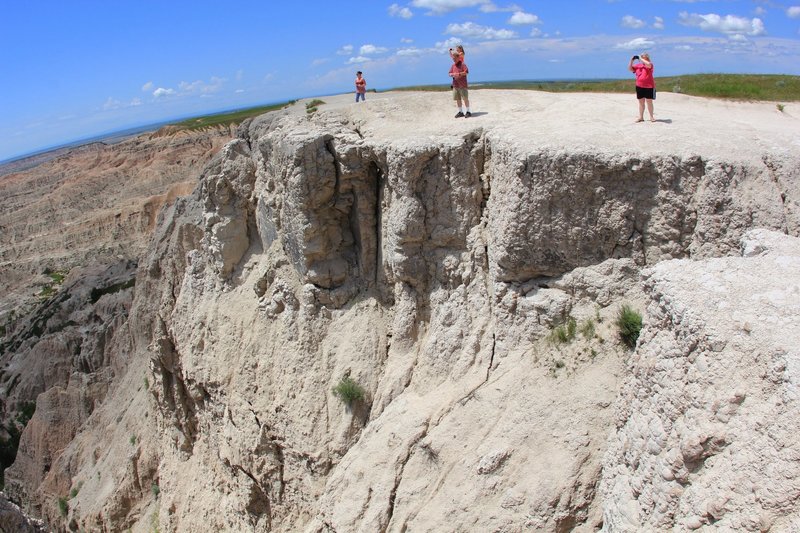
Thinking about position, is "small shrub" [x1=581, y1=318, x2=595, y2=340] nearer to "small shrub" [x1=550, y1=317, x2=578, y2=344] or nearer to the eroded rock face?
"small shrub" [x1=550, y1=317, x2=578, y2=344]

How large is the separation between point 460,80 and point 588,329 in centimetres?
621

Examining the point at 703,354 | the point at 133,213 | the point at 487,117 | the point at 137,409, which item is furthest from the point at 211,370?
the point at 133,213

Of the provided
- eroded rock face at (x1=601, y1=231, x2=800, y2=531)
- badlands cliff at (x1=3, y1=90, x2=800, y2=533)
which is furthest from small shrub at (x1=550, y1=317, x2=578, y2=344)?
eroded rock face at (x1=601, y1=231, x2=800, y2=531)

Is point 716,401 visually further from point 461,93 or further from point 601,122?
point 461,93

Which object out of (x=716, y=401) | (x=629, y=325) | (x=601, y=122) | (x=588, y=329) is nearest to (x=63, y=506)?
(x=588, y=329)

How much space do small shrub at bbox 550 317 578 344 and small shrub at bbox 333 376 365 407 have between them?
453 centimetres

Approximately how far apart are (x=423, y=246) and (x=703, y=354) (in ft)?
20.3

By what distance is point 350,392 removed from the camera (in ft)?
38.2

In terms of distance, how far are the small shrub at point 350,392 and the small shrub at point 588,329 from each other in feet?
16.5

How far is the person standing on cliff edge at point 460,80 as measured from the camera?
1195 centimetres

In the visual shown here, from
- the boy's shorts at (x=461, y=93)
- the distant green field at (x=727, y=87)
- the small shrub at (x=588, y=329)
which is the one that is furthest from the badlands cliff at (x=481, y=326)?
the distant green field at (x=727, y=87)

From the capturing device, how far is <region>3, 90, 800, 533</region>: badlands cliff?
5.55 meters

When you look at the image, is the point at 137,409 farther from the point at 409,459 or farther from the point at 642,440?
the point at 642,440

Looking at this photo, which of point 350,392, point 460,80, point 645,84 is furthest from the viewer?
point 460,80
